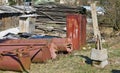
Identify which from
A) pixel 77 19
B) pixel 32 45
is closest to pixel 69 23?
pixel 77 19

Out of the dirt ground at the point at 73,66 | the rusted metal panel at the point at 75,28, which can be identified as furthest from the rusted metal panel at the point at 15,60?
the rusted metal panel at the point at 75,28

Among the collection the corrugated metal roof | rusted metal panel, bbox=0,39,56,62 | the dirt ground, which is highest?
rusted metal panel, bbox=0,39,56,62

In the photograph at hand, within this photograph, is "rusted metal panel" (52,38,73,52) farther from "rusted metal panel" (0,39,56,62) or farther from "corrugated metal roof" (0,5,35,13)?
"corrugated metal roof" (0,5,35,13)

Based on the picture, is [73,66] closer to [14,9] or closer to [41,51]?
[41,51]

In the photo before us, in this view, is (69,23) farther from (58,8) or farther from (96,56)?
(58,8)

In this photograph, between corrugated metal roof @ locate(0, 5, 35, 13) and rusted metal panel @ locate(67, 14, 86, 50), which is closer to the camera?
rusted metal panel @ locate(67, 14, 86, 50)

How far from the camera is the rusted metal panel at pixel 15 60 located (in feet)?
26.2

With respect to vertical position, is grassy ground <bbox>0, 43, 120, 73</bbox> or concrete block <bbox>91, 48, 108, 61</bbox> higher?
concrete block <bbox>91, 48, 108, 61</bbox>

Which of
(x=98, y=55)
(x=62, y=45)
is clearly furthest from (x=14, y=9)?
(x=98, y=55)

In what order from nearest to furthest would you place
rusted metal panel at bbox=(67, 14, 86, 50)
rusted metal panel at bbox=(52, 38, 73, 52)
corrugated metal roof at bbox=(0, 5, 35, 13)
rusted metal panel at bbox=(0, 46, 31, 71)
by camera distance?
rusted metal panel at bbox=(0, 46, 31, 71) → rusted metal panel at bbox=(52, 38, 73, 52) → rusted metal panel at bbox=(67, 14, 86, 50) → corrugated metal roof at bbox=(0, 5, 35, 13)

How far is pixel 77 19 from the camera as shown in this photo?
11438mm

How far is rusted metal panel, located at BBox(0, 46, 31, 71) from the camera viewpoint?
26.2 feet

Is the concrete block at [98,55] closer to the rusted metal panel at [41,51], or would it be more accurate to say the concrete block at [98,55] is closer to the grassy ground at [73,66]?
the grassy ground at [73,66]

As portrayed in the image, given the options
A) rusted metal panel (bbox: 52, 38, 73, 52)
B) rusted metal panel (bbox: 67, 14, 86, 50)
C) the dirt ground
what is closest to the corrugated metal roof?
rusted metal panel (bbox: 67, 14, 86, 50)
